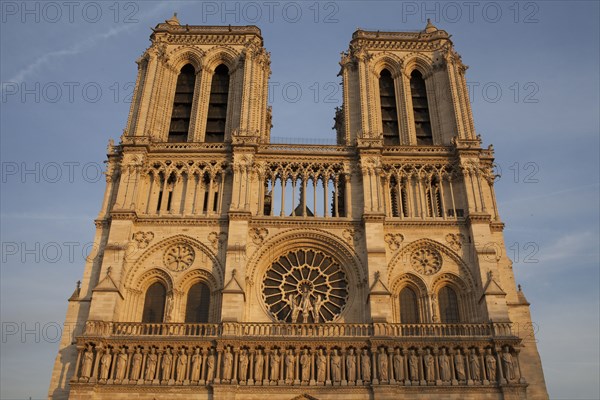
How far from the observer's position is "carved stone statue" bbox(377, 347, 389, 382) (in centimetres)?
2358

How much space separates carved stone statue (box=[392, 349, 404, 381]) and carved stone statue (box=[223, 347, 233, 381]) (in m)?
6.49

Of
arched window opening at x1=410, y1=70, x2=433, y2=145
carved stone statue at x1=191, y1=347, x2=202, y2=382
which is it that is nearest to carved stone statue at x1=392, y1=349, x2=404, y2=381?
carved stone statue at x1=191, y1=347, x2=202, y2=382

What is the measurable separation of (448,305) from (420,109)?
474 inches

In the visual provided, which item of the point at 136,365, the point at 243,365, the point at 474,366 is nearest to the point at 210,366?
the point at 243,365

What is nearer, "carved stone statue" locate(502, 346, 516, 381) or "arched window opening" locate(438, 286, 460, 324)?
"carved stone statue" locate(502, 346, 516, 381)

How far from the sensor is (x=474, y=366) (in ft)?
78.4

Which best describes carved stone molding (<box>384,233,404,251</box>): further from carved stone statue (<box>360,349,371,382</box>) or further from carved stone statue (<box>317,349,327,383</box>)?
carved stone statue (<box>317,349,327,383</box>)

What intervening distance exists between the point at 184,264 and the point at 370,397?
10.2m

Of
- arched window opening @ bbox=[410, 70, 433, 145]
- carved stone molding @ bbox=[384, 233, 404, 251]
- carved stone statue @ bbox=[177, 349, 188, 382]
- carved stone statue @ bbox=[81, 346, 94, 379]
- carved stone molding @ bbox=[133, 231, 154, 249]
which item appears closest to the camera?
carved stone statue @ bbox=[81, 346, 94, 379]

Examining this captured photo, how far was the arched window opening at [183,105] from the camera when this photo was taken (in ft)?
108

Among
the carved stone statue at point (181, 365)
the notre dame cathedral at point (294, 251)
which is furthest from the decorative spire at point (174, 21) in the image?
the carved stone statue at point (181, 365)

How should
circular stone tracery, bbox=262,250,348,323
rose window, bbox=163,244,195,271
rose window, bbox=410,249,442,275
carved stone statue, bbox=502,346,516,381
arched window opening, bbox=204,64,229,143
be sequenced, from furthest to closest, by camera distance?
arched window opening, bbox=204,64,229,143
rose window, bbox=410,249,442,275
rose window, bbox=163,244,195,271
circular stone tracery, bbox=262,250,348,323
carved stone statue, bbox=502,346,516,381

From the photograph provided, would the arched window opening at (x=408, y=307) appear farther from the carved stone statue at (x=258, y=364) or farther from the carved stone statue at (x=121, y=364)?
the carved stone statue at (x=121, y=364)

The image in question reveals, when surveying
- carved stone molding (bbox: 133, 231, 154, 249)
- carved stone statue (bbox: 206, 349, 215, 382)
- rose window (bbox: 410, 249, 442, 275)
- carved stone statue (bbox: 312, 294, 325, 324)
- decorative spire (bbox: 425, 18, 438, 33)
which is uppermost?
decorative spire (bbox: 425, 18, 438, 33)
